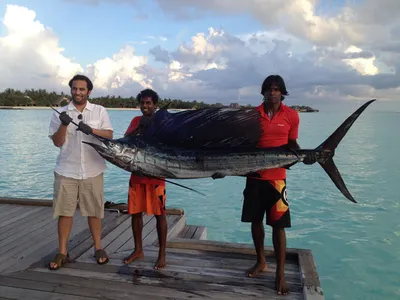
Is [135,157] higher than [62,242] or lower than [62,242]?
higher

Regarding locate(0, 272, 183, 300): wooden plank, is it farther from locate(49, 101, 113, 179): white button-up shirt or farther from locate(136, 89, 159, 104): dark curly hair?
locate(136, 89, 159, 104): dark curly hair

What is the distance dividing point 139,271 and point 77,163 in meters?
0.90

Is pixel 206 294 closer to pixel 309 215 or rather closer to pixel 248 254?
pixel 248 254

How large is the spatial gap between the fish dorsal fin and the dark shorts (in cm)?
31

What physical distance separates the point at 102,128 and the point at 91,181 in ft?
1.32

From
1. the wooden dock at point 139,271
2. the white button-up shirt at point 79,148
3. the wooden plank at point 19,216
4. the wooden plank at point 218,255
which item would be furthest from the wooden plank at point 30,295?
the wooden plank at point 19,216

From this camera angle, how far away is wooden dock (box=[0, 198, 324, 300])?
91.0 inches

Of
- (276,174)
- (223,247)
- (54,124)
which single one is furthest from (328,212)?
(54,124)

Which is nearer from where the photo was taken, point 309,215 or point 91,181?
point 91,181

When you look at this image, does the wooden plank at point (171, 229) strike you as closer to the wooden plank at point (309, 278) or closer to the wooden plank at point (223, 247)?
the wooden plank at point (223, 247)

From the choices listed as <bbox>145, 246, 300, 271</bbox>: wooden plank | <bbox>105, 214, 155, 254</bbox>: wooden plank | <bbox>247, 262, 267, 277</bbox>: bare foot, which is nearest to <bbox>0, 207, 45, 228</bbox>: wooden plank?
<bbox>105, 214, 155, 254</bbox>: wooden plank

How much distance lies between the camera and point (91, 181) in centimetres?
267

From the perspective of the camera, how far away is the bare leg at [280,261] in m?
2.30

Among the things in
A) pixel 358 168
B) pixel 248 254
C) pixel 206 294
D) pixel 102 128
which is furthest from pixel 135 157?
pixel 358 168
